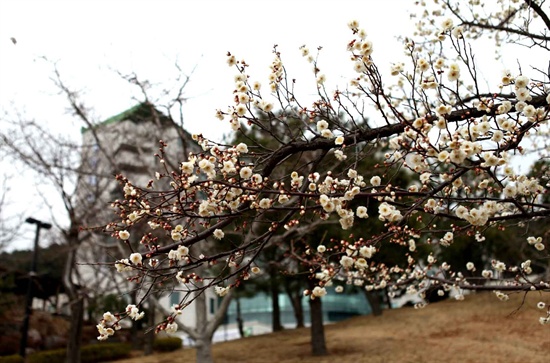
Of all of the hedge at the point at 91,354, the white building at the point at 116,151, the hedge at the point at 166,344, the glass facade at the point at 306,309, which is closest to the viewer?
the white building at the point at 116,151

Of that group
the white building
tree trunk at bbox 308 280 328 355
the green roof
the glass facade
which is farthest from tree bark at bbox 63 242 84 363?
the glass facade

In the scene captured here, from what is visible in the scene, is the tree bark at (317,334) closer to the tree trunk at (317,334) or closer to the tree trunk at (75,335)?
the tree trunk at (317,334)

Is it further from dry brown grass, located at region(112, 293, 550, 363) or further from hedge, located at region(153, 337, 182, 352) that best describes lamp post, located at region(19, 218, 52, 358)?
hedge, located at region(153, 337, 182, 352)

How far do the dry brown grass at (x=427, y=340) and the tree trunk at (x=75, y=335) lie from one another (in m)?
2.36

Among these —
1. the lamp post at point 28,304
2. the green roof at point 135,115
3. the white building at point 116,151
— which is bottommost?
the lamp post at point 28,304

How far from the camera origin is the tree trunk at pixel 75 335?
10.9 meters

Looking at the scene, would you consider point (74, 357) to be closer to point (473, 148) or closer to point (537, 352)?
point (537, 352)

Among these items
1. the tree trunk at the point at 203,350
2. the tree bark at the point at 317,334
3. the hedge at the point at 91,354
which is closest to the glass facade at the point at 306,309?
the hedge at the point at 91,354

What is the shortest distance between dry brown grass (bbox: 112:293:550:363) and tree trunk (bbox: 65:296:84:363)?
7.74ft

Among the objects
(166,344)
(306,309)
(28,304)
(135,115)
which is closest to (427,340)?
(135,115)

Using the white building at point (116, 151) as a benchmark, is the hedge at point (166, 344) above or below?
below

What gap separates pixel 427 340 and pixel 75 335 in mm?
9118

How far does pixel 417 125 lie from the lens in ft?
8.62

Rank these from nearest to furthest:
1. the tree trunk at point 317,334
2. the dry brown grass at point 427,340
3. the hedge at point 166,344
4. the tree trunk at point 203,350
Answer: the tree trunk at point 203,350, the dry brown grass at point 427,340, the tree trunk at point 317,334, the hedge at point 166,344
